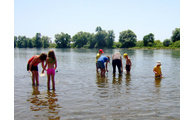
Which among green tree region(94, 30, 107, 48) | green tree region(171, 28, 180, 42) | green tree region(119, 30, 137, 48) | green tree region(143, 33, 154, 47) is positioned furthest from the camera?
green tree region(94, 30, 107, 48)

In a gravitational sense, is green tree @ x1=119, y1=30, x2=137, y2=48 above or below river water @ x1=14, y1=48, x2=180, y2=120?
above

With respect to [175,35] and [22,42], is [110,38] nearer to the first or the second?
[175,35]

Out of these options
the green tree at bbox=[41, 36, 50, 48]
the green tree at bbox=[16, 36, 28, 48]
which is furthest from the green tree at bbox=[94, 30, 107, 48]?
the green tree at bbox=[16, 36, 28, 48]

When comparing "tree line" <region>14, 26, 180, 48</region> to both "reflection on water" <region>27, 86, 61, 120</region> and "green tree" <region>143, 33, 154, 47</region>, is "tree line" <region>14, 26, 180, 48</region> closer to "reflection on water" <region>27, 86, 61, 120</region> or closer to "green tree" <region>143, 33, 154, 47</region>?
"green tree" <region>143, 33, 154, 47</region>

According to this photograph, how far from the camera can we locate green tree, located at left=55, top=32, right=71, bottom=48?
138 metres

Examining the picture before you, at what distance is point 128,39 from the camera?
4222 inches

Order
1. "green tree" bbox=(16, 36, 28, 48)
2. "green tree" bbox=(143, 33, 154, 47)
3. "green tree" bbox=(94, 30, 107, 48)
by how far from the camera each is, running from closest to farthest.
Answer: "green tree" bbox=(143, 33, 154, 47) → "green tree" bbox=(94, 30, 107, 48) → "green tree" bbox=(16, 36, 28, 48)

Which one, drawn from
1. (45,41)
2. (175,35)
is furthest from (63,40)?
(175,35)

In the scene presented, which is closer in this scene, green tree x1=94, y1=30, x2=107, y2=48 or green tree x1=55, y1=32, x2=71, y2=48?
green tree x1=94, y1=30, x2=107, y2=48

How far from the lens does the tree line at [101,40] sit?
329 ft

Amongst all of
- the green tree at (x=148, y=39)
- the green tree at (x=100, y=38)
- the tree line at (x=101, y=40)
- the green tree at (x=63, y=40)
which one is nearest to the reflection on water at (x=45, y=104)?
the tree line at (x=101, y=40)

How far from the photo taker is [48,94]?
8164mm

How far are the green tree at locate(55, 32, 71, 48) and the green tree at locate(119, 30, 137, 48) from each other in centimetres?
4473
